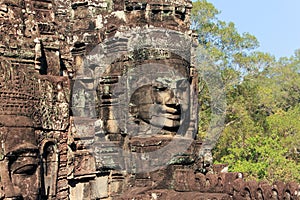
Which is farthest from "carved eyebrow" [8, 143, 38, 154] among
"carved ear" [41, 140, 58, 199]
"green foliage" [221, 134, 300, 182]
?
"green foliage" [221, 134, 300, 182]

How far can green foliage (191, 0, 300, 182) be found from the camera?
794 inches

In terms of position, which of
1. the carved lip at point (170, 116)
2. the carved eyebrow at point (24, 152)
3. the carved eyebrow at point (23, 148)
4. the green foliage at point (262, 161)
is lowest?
the green foliage at point (262, 161)

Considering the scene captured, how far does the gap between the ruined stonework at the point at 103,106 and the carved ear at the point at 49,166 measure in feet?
0.04

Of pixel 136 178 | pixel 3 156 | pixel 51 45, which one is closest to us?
pixel 3 156

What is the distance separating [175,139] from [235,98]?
1470 centimetres

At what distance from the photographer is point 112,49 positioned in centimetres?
1192

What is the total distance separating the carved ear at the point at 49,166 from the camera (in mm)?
7607

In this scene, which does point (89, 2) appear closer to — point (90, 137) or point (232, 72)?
point (90, 137)

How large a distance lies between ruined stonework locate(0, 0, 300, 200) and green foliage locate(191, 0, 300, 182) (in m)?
8.33

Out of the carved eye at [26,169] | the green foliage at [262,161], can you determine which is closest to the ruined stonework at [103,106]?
the carved eye at [26,169]

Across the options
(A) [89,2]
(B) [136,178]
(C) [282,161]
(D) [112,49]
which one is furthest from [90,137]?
(C) [282,161]

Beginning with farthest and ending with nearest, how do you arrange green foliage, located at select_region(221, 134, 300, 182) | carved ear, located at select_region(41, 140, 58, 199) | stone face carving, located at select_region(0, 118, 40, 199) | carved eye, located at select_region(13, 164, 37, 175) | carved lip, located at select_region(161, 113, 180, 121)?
green foliage, located at select_region(221, 134, 300, 182) → carved lip, located at select_region(161, 113, 180, 121) → carved ear, located at select_region(41, 140, 58, 199) → carved eye, located at select_region(13, 164, 37, 175) → stone face carving, located at select_region(0, 118, 40, 199)

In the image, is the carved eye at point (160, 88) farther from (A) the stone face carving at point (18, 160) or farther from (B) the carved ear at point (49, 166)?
(A) the stone face carving at point (18, 160)

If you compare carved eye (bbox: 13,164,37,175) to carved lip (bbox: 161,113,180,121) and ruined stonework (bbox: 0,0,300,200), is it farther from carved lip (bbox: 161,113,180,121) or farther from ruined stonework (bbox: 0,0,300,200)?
carved lip (bbox: 161,113,180,121)
